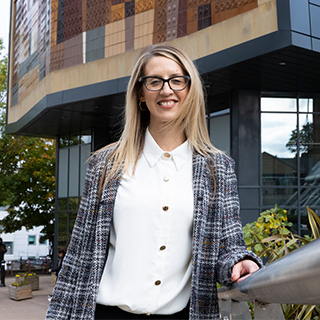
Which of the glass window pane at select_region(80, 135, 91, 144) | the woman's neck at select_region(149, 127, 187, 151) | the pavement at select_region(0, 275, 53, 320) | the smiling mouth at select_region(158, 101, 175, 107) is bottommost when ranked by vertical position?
the pavement at select_region(0, 275, 53, 320)

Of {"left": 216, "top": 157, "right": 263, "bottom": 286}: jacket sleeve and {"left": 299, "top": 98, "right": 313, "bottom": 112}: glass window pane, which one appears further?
{"left": 299, "top": 98, "right": 313, "bottom": 112}: glass window pane

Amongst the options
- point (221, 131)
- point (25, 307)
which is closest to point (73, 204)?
point (25, 307)

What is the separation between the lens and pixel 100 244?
1991mm

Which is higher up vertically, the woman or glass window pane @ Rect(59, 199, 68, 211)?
glass window pane @ Rect(59, 199, 68, 211)

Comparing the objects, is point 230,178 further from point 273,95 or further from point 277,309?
point 273,95

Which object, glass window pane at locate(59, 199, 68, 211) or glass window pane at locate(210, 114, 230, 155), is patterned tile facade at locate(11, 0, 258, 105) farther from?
glass window pane at locate(59, 199, 68, 211)

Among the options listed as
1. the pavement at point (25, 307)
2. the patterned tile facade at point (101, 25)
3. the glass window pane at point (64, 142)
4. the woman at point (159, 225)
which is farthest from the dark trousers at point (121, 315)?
the glass window pane at point (64, 142)

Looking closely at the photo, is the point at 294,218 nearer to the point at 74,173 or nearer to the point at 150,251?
the point at 74,173

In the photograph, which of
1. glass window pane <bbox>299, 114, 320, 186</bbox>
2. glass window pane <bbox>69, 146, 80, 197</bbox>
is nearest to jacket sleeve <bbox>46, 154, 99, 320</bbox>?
glass window pane <bbox>299, 114, 320, 186</bbox>

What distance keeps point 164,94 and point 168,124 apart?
0.15 meters

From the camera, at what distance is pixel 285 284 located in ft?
3.32

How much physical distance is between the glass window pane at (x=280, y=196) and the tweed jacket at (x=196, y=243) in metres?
12.2

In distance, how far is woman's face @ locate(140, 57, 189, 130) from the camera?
2076mm

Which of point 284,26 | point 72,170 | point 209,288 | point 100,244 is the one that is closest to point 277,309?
point 209,288
